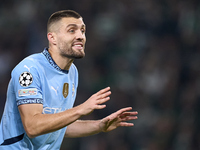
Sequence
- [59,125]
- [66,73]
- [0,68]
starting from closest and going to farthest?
[59,125] → [66,73] → [0,68]

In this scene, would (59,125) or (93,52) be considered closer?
(59,125)

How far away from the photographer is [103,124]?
3896 mm

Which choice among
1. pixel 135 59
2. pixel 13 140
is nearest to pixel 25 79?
pixel 13 140

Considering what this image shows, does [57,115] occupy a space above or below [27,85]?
below

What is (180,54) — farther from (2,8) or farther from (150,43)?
(2,8)

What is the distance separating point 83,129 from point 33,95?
101 cm

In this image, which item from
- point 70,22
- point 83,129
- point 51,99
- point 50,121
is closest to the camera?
point 50,121

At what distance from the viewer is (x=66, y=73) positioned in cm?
387

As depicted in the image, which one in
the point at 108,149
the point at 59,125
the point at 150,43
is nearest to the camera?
the point at 59,125

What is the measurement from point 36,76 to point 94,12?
5.12m

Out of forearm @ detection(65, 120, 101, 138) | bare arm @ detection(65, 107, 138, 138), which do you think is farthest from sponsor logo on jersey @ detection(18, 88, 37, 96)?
forearm @ detection(65, 120, 101, 138)

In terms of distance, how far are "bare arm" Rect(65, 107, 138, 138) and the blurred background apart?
2.89m

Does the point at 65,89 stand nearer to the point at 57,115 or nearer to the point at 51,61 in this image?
the point at 51,61

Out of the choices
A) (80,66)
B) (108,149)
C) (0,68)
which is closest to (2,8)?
(0,68)
